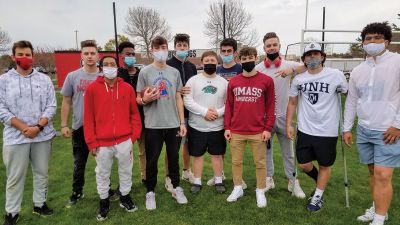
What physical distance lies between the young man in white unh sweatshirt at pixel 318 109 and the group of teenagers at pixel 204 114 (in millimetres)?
13

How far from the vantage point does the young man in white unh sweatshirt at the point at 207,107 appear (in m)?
4.69

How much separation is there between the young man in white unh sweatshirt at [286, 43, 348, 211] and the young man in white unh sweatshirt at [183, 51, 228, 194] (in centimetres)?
114

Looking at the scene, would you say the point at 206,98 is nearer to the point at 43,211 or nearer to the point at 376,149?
the point at 376,149

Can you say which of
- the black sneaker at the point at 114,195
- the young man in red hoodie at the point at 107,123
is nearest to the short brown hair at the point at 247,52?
the young man in red hoodie at the point at 107,123

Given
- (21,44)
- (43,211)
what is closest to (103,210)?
(43,211)

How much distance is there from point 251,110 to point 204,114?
0.71 meters

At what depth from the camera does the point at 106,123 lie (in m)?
4.01

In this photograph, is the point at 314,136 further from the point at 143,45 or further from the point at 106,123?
the point at 143,45

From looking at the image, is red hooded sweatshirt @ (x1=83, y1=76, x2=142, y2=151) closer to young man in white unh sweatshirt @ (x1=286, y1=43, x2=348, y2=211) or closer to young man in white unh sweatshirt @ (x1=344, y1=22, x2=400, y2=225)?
young man in white unh sweatshirt @ (x1=286, y1=43, x2=348, y2=211)

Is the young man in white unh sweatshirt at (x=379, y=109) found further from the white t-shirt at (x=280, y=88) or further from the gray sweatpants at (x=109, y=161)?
the gray sweatpants at (x=109, y=161)

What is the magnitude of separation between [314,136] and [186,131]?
188 cm

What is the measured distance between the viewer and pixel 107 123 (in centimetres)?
401

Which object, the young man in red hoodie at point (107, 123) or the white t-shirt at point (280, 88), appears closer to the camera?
the young man in red hoodie at point (107, 123)

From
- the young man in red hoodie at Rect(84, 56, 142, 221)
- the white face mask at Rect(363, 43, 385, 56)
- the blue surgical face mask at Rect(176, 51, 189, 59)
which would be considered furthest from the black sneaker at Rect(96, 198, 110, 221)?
the white face mask at Rect(363, 43, 385, 56)
